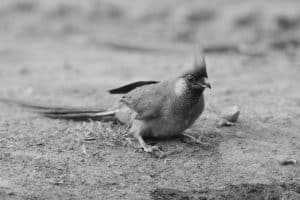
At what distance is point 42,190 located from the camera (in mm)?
4090

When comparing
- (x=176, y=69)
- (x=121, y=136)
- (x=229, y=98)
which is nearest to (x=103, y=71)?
(x=176, y=69)

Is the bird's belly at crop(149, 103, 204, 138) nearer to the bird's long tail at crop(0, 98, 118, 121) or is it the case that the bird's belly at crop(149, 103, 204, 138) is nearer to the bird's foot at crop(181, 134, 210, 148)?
the bird's foot at crop(181, 134, 210, 148)

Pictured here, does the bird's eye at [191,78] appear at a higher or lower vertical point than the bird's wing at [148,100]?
higher

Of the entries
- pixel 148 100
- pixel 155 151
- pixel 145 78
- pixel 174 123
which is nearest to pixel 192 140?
pixel 174 123

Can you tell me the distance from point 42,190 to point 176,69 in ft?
16.3

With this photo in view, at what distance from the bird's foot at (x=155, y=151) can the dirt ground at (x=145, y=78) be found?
0.23 feet

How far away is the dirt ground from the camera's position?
432cm

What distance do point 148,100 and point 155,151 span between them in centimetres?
51

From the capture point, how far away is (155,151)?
4809mm

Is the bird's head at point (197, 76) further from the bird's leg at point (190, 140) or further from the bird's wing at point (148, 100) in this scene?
the bird's leg at point (190, 140)

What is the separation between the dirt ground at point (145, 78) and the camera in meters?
4.32

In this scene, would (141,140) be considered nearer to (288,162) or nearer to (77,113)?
(77,113)

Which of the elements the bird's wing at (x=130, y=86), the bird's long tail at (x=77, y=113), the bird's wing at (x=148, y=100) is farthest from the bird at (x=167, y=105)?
the bird's long tail at (x=77, y=113)

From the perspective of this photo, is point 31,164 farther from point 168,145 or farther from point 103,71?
point 103,71
